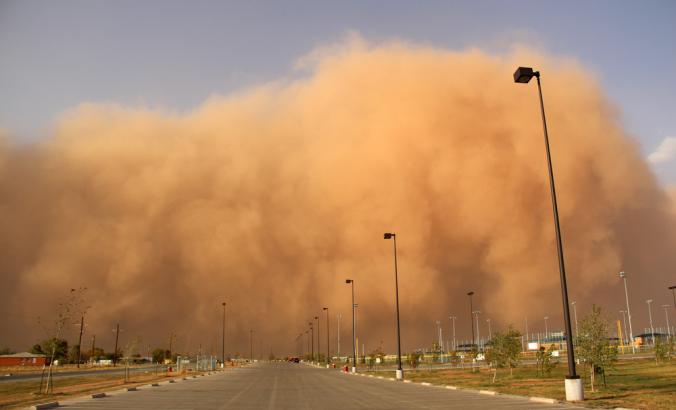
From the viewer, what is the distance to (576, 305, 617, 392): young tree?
70.8 ft

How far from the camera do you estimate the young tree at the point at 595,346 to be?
21.6m

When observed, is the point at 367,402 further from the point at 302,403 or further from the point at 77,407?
the point at 77,407

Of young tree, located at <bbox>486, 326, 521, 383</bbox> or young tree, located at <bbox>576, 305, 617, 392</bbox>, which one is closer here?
young tree, located at <bbox>576, 305, 617, 392</bbox>

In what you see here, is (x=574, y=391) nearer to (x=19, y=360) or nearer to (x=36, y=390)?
(x=36, y=390)

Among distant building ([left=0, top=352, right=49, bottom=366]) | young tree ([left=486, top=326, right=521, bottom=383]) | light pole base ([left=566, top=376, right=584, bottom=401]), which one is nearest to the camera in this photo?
light pole base ([left=566, top=376, right=584, bottom=401])

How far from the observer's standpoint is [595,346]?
21688 mm

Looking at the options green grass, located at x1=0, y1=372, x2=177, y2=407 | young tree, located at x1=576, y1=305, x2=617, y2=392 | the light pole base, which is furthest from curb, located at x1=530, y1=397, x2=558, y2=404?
green grass, located at x1=0, y1=372, x2=177, y2=407

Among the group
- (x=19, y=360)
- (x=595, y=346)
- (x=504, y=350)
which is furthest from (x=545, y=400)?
(x=19, y=360)

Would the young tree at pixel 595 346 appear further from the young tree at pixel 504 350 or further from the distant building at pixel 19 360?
the distant building at pixel 19 360

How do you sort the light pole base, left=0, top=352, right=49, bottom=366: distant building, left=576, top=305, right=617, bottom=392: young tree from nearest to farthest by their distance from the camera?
the light pole base
left=576, top=305, right=617, bottom=392: young tree
left=0, top=352, right=49, bottom=366: distant building

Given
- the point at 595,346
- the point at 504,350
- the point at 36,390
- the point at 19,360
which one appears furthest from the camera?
the point at 19,360

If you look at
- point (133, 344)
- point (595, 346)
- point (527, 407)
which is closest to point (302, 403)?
point (527, 407)

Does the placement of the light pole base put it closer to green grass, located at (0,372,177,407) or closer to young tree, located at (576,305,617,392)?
young tree, located at (576,305,617,392)

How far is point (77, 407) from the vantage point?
57.4 feet
